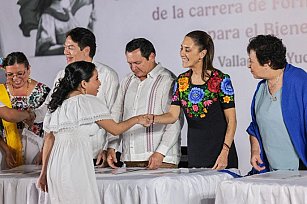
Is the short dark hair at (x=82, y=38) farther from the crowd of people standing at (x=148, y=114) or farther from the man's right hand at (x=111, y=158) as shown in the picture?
the man's right hand at (x=111, y=158)

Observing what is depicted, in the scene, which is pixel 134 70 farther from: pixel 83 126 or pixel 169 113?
pixel 83 126

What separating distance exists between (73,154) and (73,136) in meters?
0.09

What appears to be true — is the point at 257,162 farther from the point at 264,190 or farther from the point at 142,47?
the point at 142,47

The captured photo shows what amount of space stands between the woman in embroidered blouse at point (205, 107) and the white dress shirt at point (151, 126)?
165 millimetres

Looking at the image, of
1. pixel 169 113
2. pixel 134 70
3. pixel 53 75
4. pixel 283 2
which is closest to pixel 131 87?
pixel 134 70

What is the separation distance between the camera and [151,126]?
4.41 meters

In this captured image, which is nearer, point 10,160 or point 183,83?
point 183,83

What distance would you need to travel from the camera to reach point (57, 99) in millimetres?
3826

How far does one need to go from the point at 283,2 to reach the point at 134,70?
4.44 ft

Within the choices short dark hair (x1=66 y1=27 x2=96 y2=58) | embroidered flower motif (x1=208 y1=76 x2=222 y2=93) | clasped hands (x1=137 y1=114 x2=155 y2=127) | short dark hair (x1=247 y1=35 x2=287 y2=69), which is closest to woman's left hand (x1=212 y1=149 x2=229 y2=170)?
embroidered flower motif (x1=208 y1=76 x2=222 y2=93)

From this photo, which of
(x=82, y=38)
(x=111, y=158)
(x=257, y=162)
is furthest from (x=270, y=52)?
(x=82, y=38)

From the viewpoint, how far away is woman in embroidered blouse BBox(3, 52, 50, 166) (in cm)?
489

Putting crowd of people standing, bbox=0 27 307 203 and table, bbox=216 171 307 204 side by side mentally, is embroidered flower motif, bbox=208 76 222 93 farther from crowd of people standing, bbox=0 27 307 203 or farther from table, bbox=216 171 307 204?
table, bbox=216 171 307 204

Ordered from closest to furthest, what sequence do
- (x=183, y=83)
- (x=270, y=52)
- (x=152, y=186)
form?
(x=152, y=186) < (x=270, y=52) < (x=183, y=83)
